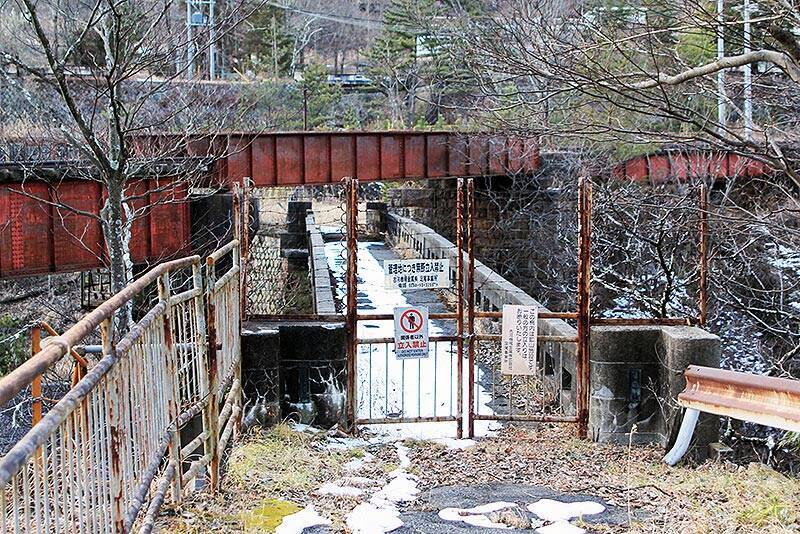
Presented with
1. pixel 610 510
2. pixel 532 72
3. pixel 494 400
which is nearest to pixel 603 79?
pixel 532 72

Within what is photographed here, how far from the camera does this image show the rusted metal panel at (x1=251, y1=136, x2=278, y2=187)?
25328 mm

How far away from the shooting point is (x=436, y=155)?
100.0 ft

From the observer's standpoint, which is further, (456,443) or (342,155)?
(342,155)

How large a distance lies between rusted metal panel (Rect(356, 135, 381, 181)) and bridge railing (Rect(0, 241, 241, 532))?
21539 millimetres

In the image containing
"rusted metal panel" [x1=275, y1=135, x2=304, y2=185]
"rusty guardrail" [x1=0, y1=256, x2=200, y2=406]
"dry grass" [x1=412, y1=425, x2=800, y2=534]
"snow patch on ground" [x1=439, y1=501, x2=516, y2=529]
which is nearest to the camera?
"rusty guardrail" [x1=0, y1=256, x2=200, y2=406]

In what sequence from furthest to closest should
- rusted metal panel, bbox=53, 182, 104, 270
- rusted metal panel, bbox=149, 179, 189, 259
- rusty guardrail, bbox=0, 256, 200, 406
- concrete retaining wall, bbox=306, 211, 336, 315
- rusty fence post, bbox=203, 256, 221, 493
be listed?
rusted metal panel, bbox=149, 179, 189, 259 → rusted metal panel, bbox=53, 182, 104, 270 → concrete retaining wall, bbox=306, 211, 336, 315 → rusty fence post, bbox=203, 256, 221, 493 → rusty guardrail, bbox=0, 256, 200, 406

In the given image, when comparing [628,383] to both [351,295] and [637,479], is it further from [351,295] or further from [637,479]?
[351,295]

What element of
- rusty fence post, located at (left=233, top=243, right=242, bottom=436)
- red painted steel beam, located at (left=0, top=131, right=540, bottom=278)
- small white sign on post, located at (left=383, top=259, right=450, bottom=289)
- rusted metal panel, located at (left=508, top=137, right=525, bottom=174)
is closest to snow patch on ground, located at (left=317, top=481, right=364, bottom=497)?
rusty fence post, located at (left=233, top=243, right=242, bottom=436)

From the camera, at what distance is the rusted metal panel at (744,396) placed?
7.08 meters

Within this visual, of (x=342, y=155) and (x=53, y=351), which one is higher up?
(x=342, y=155)

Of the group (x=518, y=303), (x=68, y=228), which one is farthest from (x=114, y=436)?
(x=68, y=228)

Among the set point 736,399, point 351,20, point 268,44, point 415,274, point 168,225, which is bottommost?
point 736,399

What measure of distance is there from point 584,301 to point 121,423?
6343 millimetres

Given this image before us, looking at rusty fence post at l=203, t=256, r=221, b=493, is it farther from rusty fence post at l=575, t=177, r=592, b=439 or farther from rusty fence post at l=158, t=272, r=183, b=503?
rusty fence post at l=575, t=177, r=592, b=439
